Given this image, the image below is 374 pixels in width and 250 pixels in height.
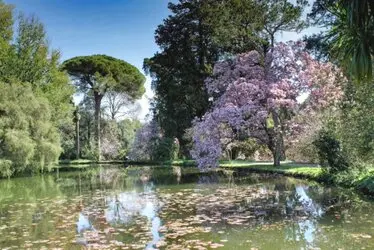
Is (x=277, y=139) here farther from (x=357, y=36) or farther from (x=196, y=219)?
(x=196, y=219)

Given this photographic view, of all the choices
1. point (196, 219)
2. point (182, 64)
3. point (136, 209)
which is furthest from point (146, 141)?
point (196, 219)

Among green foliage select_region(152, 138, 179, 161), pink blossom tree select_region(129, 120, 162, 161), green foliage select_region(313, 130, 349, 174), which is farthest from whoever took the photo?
pink blossom tree select_region(129, 120, 162, 161)

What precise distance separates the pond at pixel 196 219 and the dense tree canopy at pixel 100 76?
Result: 2908 cm

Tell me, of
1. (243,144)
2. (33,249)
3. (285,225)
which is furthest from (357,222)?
(243,144)

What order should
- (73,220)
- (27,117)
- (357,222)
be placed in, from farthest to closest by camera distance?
(27,117)
(73,220)
(357,222)

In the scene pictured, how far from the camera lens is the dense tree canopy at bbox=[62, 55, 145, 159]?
43.8m

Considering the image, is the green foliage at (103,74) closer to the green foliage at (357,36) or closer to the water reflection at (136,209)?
the water reflection at (136,209)

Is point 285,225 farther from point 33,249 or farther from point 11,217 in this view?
point 11,217

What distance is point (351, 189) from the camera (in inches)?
522

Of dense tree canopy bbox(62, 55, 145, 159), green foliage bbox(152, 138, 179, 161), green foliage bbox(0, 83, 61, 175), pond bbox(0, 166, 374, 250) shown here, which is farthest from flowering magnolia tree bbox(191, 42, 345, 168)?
dense tree canopy bbox(62, 55, 145, 159)

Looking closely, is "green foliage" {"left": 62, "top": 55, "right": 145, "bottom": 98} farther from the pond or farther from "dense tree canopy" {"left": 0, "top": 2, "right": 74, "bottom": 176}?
the pond

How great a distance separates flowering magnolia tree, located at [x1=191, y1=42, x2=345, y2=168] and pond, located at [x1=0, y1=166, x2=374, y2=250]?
5.76 metres

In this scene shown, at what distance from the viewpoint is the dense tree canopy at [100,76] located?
43.8m

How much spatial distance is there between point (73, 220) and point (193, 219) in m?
2.98
